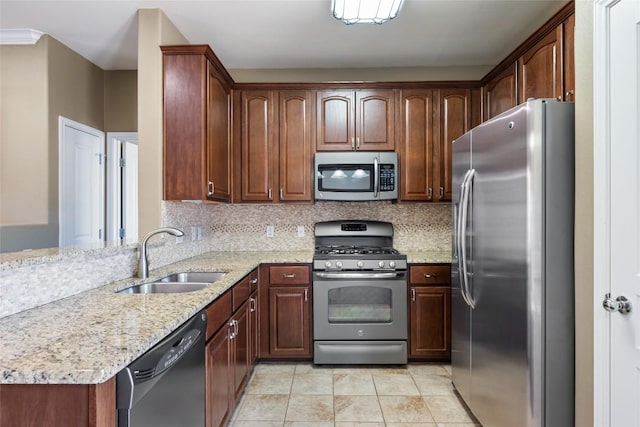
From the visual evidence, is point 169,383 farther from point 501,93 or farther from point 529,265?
point 501,93

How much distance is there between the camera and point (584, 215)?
4.59 feet

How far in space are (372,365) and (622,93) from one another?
2.40 metres

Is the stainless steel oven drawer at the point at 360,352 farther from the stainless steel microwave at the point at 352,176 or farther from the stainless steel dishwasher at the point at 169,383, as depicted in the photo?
the stainless steel dishwasher at the point at 169,383

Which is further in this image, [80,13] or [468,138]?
[80,13]

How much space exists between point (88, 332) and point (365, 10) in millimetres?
2275

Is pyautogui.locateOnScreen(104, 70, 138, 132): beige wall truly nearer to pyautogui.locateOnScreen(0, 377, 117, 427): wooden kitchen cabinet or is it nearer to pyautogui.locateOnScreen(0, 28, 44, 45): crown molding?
pyautogui.locateOnScreen(0, 28, 44, 45): crown molding

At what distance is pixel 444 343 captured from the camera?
111 inches

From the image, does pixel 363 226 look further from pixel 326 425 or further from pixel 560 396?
pixel 560 396

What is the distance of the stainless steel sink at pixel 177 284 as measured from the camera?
1.90 m

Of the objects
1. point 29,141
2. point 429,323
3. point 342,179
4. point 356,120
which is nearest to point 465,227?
point 429,323

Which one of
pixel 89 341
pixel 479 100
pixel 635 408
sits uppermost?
pixel 479 100

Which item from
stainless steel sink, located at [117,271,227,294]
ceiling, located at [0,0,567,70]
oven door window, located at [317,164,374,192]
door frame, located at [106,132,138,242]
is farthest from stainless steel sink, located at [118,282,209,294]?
door frame, located at [106,132,138,242]

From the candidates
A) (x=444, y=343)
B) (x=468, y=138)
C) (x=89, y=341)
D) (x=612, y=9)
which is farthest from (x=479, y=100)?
(x=89, y=341)

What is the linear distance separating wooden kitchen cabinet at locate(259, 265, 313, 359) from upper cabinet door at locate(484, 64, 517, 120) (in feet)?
6.58
